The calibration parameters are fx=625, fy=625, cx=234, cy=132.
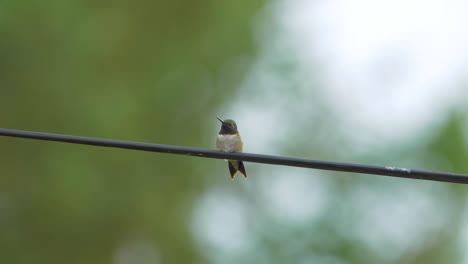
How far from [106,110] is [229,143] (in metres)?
6.55

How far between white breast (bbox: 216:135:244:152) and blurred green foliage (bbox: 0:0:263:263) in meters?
6.15

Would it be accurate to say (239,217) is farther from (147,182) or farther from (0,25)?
(0,25)

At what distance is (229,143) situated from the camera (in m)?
6.19

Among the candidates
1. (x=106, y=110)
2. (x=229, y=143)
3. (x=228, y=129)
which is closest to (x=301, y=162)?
(x=229, y=143)

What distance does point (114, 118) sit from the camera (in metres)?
12.2

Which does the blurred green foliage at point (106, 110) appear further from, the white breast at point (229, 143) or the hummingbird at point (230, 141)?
the white breast at point (229, 143)

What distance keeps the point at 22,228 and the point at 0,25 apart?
398 cm

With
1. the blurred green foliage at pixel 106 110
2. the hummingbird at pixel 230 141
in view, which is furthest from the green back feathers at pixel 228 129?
the blurred green foliage at pixel 106 110

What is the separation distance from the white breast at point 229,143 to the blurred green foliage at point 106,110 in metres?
6.15

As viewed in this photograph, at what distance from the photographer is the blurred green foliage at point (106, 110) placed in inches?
462

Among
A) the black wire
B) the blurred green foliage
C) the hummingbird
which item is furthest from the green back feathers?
the blurred green foliage

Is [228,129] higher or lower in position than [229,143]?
higher

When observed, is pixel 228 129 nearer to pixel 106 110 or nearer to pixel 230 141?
pixel 230 141

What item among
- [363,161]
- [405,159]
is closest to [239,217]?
[363,161]
